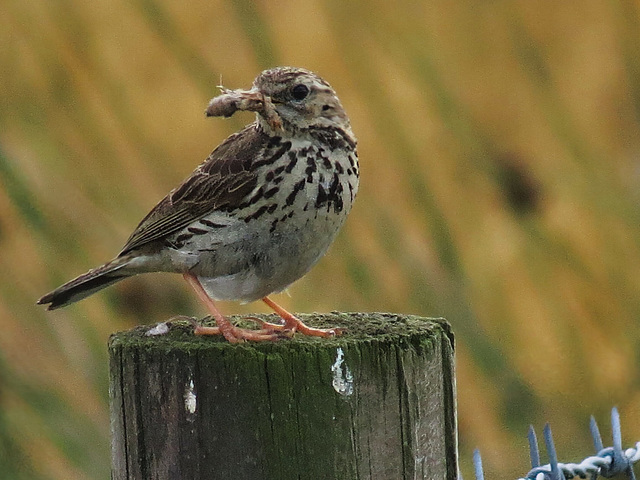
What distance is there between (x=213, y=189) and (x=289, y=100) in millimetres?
406

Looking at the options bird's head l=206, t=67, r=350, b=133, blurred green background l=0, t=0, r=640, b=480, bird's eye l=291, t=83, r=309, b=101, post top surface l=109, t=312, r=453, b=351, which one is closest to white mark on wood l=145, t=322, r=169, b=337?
post top surface l=109, t=312, r=453, b=351

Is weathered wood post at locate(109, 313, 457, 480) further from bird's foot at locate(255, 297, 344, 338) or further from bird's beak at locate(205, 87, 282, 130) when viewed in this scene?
bird's beak at locate(205, 87, 282, 130)

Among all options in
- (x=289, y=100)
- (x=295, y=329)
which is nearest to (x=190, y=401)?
(x=295, y=329)

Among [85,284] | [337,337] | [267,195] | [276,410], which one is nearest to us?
[276,410]

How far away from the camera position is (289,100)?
4.24m

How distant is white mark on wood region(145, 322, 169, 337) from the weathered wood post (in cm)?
26

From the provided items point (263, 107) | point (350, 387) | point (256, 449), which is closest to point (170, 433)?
point (256, 449)

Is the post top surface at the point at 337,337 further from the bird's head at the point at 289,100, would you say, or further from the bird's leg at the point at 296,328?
the bird's head at the point at 289,100

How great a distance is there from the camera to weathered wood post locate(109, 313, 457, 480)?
2.80m

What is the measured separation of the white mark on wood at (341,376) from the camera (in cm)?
284

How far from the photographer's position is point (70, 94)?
20.5 ft

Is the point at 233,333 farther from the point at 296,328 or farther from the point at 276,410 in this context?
the point at 276,410

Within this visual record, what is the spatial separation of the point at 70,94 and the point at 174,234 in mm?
2089

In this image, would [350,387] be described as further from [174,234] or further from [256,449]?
[174,234]
